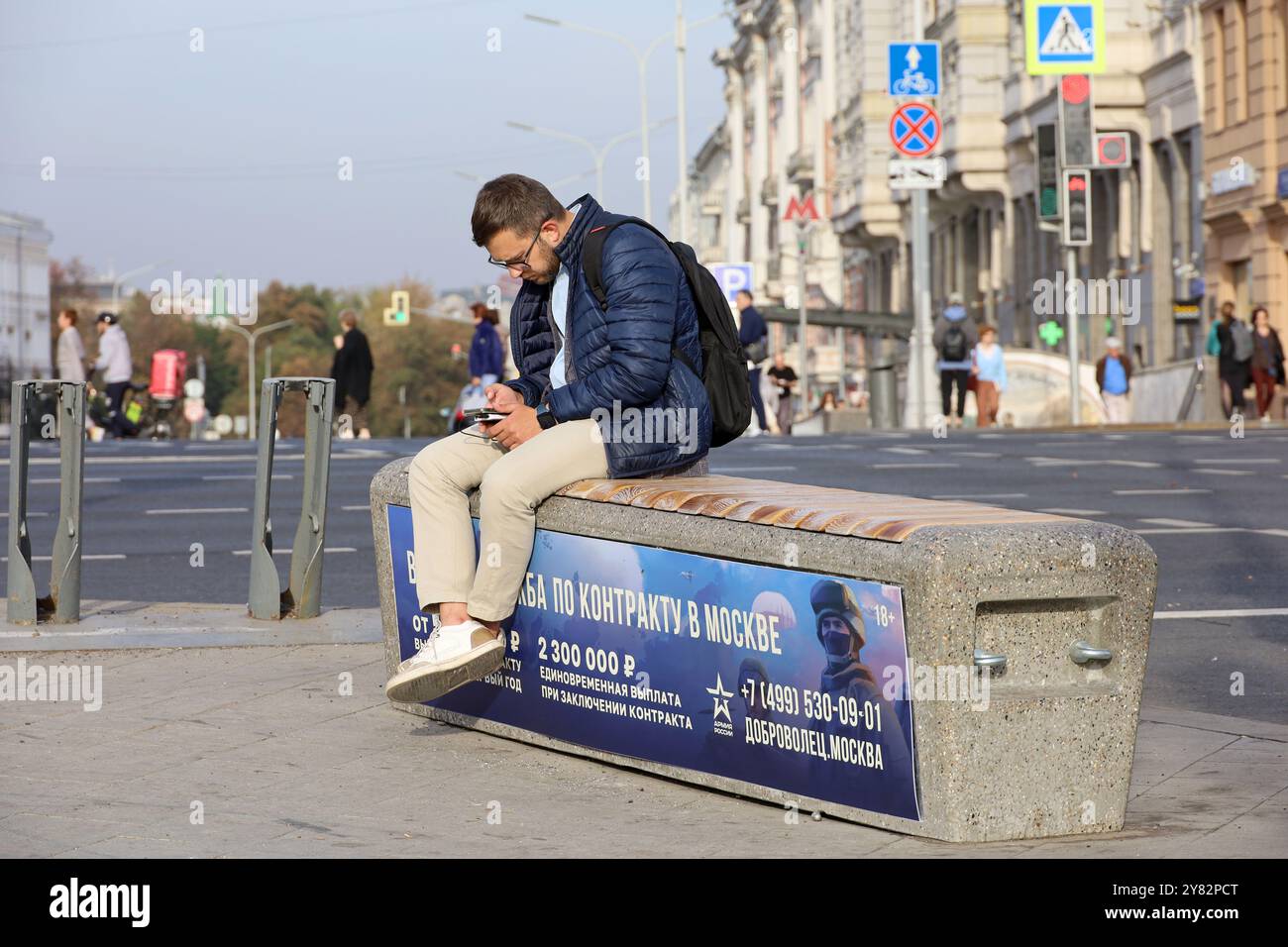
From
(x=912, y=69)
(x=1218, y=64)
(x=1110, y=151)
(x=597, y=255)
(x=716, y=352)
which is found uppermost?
(x=1218, y=64)

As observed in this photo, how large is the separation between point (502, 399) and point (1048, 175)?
27.2 meters

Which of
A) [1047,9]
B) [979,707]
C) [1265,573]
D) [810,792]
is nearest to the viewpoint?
[979,707]

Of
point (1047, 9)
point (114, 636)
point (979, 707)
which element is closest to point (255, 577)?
point (114, 636)

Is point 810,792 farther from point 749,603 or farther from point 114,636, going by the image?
point 114,636

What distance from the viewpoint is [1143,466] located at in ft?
61.3

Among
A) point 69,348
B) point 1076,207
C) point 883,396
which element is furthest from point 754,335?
point 883,396

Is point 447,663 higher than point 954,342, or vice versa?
point 954,342

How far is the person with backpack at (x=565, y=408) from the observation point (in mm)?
6109

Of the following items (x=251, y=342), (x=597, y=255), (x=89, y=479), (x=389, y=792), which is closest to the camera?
(x=389, y=792)

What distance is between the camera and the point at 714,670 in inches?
218

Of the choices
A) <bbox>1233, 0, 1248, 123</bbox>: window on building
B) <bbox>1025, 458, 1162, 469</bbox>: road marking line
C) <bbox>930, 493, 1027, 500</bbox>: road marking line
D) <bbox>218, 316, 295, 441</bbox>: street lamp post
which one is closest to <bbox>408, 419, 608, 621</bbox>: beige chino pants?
<bbox>930, 493, 1027, 500</bbox>: road marking line

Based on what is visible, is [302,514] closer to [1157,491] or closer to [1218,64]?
[1157,491]

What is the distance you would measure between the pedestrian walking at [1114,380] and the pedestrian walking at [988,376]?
1.61m

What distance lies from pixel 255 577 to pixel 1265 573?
16.5 feet
